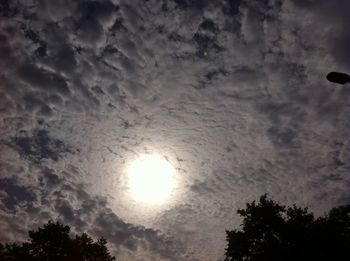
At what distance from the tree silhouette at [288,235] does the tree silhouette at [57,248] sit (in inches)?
740

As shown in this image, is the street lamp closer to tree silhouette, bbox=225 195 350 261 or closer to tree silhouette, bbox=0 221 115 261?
tree silhouette, bbox=225 195 350 261

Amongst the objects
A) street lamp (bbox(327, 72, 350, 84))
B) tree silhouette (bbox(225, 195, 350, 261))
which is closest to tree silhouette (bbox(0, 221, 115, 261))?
tree silhouette (bbox(225, 195, 350, 261))

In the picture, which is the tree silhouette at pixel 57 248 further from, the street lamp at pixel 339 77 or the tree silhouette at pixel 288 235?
the street lamp at pixel 339 77

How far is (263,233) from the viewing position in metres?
26.9

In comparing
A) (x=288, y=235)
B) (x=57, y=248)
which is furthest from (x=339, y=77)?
(x=57, y=248)

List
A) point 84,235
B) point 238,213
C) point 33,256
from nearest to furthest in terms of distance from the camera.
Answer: point 238,213, point 33,256, point 84,235

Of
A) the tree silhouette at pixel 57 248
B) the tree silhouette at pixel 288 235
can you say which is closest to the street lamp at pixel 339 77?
the tree silhouette at pixel 288 235

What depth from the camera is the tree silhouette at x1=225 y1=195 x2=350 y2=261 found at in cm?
2381

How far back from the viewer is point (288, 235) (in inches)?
1003

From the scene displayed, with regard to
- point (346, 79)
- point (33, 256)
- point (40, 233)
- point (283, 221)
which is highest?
point (283, 221)

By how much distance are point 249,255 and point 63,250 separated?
21.7 meters

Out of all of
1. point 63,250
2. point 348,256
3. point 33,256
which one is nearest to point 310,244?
point 348,256

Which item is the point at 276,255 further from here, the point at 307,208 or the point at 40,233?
the point at 40,233

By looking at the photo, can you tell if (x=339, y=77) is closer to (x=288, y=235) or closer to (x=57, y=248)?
(x=288, y=235)
